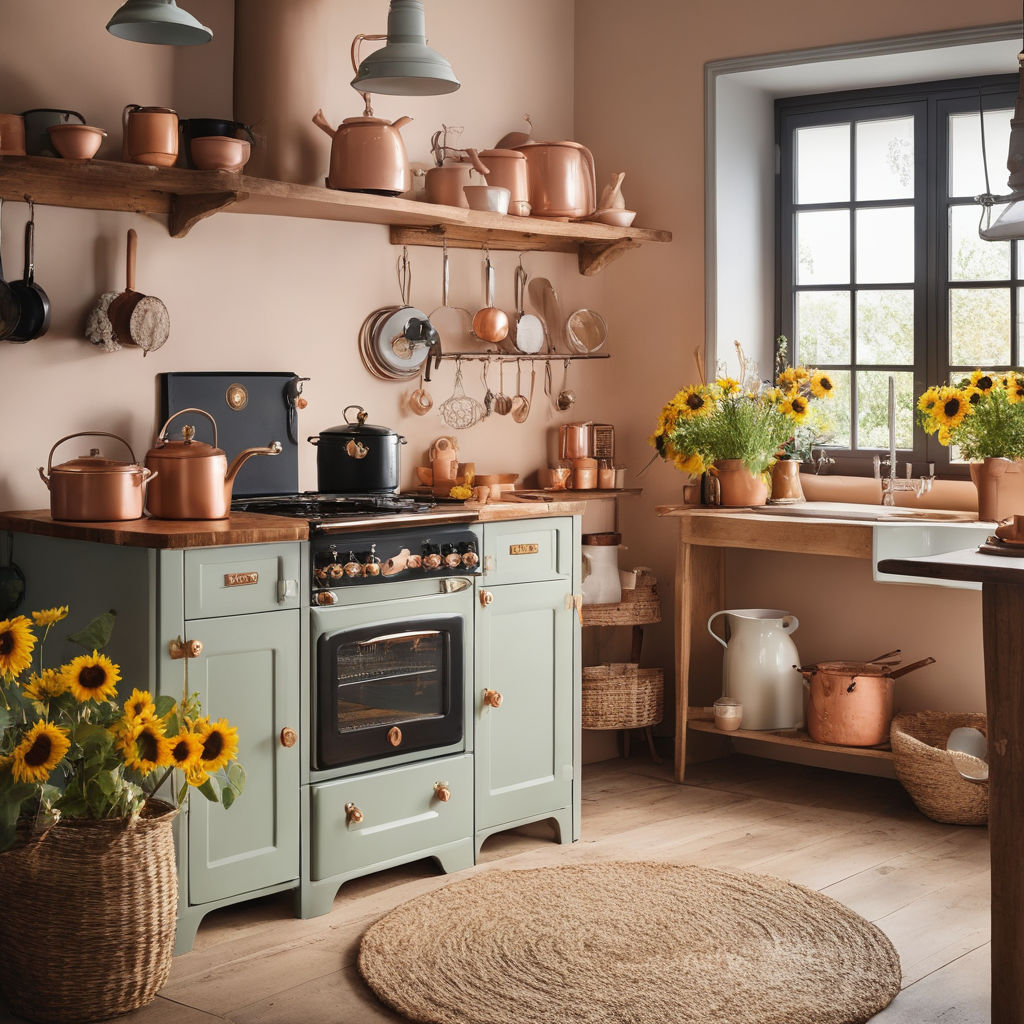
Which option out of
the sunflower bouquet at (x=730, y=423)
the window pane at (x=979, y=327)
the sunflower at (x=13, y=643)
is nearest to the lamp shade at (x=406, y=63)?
the sunflower bouquet at (x=730, y=423)

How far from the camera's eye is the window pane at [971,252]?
447 centimetres

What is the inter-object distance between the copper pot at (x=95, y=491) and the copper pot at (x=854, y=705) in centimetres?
217

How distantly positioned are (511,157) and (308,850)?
7.40 ft

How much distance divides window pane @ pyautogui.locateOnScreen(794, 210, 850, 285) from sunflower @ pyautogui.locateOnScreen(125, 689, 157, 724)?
119 inches

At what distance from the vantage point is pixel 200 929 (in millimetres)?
3236

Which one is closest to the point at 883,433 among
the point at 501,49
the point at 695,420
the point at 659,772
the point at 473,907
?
the point at 695,420

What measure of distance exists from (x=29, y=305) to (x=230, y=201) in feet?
1.83

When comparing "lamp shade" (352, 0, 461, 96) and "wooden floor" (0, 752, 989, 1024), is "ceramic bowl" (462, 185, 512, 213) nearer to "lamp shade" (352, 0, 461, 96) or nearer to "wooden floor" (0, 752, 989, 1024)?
"lamp shade" (352, 0, 461, 96)

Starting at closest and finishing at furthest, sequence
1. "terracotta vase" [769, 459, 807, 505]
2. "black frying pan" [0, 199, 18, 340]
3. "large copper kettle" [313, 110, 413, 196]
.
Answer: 1. "black frying pan" [0, 199, 18, 340]
2. "large copper kettle" [313, 110, 413, 196]
3. "terracotta vase" [769, 459, 807, 505]

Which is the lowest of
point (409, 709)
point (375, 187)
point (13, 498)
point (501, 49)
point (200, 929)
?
point (200, 929)

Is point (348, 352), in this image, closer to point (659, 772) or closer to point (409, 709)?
point (409, 709)

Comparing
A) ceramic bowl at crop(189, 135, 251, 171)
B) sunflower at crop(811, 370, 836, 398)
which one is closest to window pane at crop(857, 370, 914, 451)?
sunflower at crop(811, 370, 836, 398)

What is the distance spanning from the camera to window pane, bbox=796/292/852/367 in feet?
15.8

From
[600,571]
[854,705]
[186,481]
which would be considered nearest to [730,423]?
[600,571]
